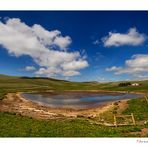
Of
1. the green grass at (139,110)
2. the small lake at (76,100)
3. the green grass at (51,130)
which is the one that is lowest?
the green grass at (51,130)

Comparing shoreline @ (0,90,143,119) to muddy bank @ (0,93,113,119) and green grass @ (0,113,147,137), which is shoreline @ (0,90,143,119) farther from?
green grass @ (0,113,147,137)

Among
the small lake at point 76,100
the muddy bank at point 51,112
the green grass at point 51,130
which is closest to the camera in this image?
the green grass at point 51,130

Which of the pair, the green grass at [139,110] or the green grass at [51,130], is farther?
the green grass at [139,110]

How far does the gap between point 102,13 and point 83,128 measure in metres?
7.66

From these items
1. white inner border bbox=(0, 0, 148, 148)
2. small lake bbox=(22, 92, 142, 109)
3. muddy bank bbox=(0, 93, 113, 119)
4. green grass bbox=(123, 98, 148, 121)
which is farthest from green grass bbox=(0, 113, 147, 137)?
small lake bbox=(22, 92, 142, 109)

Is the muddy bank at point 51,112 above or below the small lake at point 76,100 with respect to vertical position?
below

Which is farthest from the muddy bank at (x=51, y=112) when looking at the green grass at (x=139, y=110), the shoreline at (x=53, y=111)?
the green grass at (x=139, y=110)

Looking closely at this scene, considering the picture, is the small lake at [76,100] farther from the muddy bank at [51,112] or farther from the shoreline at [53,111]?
the muddy bank at [51,112]

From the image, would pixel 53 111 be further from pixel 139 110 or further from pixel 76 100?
pixel 76 100
